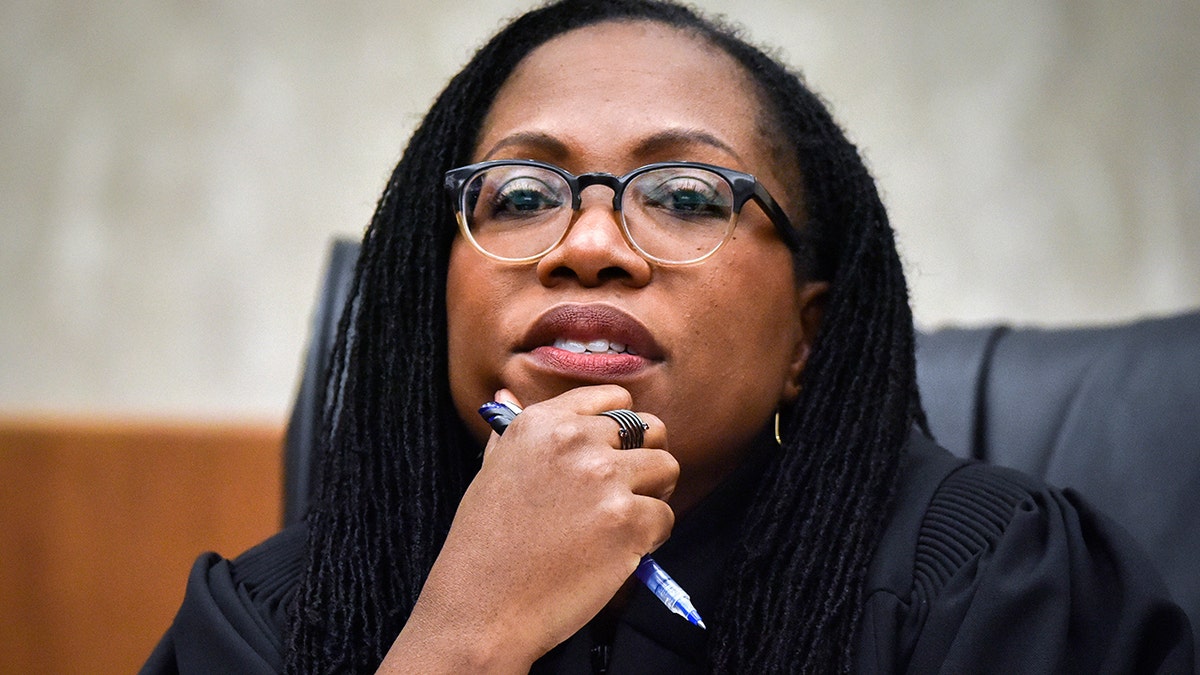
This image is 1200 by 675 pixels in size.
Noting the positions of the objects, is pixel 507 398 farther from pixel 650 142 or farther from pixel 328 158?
pixel 328 158

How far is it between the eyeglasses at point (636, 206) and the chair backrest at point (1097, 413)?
52 centimetres

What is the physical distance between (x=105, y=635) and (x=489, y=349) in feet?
5.32

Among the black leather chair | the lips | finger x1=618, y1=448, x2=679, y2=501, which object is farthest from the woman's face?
the black leather chair

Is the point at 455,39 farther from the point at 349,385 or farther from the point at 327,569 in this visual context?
the point at 327,569

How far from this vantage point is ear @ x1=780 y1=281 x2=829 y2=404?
134 cm

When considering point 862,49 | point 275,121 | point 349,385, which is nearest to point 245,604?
point 349,385

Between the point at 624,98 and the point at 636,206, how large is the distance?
14cm

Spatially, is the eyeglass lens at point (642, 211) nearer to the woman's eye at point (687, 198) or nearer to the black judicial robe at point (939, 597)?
the woman's eye at point (687, 198)

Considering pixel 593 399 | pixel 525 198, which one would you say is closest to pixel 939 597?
pixel 593 399

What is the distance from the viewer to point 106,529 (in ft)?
7.99

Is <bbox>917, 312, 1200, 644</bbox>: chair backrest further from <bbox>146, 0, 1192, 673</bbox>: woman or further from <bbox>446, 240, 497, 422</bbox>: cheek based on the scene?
<bbox>446, 240, 497, 422</bbox>: cheek

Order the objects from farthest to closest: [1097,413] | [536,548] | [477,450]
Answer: [1097,413]
[477,450]
[536,548]

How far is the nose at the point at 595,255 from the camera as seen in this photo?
117cm

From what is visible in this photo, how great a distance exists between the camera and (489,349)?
48.1 inches
